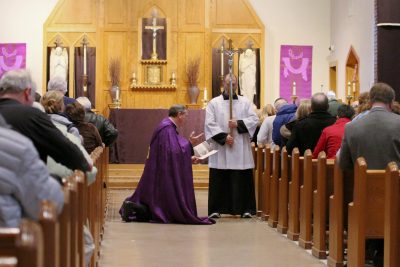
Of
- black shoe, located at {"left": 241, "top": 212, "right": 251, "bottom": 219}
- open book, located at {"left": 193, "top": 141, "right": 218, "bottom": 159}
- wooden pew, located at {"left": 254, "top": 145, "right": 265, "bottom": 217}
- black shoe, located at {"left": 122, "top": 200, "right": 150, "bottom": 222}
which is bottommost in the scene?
black shoe, located at {"left": 241, "top": 212, "right": 251, "bottom": 219}

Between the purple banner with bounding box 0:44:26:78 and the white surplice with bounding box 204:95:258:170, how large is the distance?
9548 millimetres

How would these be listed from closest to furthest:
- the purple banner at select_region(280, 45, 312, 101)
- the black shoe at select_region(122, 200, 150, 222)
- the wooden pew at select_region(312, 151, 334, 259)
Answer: the wooden pew at select_region(312, 151, 334, 259) < the black shoe at select_region(122, 200, 150, 222) < the purple banner at select_region(280, 45, 312, 101)

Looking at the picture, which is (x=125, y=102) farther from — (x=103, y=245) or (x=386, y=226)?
(x=386, y=226)

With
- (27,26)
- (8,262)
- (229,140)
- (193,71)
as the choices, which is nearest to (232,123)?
(229,140)

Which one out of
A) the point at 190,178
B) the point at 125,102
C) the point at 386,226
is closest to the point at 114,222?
the point at 190,178

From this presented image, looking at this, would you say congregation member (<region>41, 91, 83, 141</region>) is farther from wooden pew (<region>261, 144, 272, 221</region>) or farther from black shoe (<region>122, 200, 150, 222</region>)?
wooden pew (<region>261, 144, 272, 221</region>)

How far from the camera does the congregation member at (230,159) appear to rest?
403 inches

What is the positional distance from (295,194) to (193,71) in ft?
34.1

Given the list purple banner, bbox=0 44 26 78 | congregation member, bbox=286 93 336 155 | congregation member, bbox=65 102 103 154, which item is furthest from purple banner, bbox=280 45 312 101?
congregation member, bbox=65 102 103 154

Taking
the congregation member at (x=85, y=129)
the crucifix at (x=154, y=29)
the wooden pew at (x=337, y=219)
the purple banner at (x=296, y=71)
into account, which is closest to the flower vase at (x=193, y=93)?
the crucifix at (x=154, y=29)

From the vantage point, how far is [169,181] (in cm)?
969

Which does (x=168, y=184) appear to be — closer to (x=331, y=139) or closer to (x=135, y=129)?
(x=331, y=139)

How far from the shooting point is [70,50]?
18.8m

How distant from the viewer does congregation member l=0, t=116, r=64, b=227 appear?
3.59 metres
